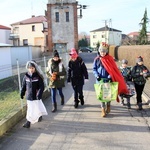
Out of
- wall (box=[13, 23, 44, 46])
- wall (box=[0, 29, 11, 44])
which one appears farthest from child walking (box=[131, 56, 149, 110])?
wall (box=[0, 29, 11, 44])

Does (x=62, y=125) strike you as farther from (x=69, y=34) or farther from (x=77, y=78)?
(x=69, y=34)

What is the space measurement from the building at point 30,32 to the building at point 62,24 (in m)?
16.3

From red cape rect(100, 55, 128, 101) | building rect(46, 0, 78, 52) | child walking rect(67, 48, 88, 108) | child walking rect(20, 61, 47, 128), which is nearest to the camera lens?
child walking rect(20, 61, 47, 128)

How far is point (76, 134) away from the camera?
6.07 metres

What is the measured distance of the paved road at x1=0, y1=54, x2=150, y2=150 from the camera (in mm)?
5430

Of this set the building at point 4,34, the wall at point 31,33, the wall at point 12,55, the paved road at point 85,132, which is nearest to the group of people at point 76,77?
the paved road at point 85,132

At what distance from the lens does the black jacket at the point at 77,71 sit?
27.6 ft

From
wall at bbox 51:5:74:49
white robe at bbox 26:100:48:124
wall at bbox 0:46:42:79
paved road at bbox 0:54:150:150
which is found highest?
wall at bbox 51:5:74:49

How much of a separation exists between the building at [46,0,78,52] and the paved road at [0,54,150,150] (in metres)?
34.0

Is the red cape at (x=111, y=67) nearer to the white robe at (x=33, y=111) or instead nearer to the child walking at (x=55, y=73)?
the child walking at (x=55, y=73)

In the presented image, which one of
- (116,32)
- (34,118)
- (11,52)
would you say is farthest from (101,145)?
(116,32)

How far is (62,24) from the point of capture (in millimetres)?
42125

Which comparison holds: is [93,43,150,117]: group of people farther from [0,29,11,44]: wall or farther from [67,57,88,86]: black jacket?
[0,29,11,44]: wall

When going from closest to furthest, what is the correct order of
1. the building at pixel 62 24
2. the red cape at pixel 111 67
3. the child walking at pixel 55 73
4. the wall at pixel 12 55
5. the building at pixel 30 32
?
1. the red cape at pixel 111 67
2. the child walking at pixel 55 73
3. the wall at pixel 12 55
4. the building at pixel 62 24
5. the building at pixel 30 32
